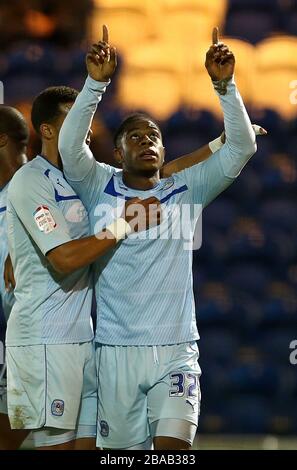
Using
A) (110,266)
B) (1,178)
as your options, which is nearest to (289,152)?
(1,178)

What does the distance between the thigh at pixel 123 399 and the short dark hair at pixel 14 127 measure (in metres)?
0.89

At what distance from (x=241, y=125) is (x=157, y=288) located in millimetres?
500

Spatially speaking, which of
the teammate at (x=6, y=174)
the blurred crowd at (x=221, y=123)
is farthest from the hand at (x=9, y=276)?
the blurred crowd at (x=221, y=123)

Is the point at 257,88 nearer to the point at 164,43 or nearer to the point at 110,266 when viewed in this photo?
the point at 164,43

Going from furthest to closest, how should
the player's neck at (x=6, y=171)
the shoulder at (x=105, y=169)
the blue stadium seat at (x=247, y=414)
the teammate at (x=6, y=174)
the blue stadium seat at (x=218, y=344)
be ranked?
the blue stadium seat at (x=218, y=344), the blue stadium seat at (x=247, y=414), the player's neck at (x=6, y=171), the teammate at (x=6, y=174), the shoulder at (x=105, y=169)

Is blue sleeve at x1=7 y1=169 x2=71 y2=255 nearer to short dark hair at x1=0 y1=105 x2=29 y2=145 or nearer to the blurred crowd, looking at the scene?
short dark hair at x1=0 y1=105 x2=29 y2=145

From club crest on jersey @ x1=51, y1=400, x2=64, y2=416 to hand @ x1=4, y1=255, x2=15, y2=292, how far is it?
1.57 feet

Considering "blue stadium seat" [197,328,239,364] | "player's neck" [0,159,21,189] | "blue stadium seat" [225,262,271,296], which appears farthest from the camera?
"blue stadium seat" [225,262,271,296]

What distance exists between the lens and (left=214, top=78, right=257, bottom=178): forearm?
9.47 feet

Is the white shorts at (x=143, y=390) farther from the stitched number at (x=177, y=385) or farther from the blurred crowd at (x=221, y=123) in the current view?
the blurred crowd at (x=221, y=123)

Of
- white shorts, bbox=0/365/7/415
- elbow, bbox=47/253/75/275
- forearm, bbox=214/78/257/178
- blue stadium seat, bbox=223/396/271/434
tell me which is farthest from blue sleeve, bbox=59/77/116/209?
blue stadium seat, bbox=223/396/271/434

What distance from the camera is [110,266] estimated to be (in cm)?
298

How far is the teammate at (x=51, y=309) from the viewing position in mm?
2898

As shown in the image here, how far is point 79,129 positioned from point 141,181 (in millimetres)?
265
